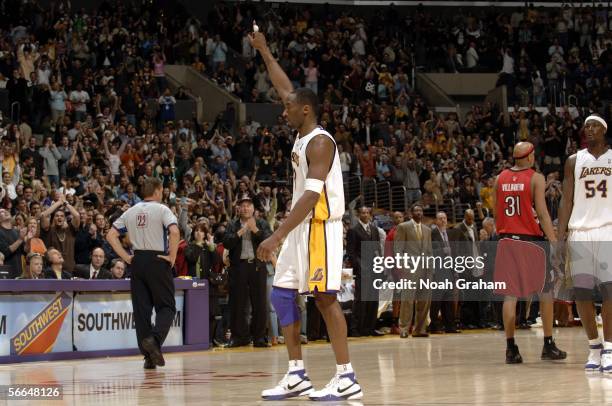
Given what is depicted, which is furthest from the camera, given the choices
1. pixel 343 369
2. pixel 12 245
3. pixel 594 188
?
pixel 12 245

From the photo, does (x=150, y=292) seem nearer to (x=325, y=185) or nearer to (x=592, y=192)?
(x=325, y=185)

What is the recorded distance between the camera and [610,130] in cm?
3388

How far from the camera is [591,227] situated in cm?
1075

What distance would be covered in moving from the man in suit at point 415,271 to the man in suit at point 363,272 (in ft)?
1.52

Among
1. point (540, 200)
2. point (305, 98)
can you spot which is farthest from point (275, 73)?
point (540, 200)

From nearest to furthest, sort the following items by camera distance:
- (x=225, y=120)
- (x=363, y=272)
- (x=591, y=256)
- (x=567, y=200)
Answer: (x=591, y=256), (x=567, y=200), (x=363, y=272), (x=225, y=120)

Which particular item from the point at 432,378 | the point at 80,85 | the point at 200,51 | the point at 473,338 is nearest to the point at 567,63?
the point at 200,51

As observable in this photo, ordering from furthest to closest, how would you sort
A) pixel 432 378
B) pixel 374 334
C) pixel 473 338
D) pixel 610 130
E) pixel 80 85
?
pixel 610 130 < pixel 80 85 < pixel 374 334 < pixel 473 338 < pixel 432 378

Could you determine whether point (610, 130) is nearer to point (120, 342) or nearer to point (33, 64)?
point (33, 64)

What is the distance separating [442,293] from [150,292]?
8.44m

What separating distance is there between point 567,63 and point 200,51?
1219 centimetres

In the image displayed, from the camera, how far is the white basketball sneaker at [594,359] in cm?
1058

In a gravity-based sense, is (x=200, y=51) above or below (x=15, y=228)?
above

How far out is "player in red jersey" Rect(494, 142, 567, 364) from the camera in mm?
11727
